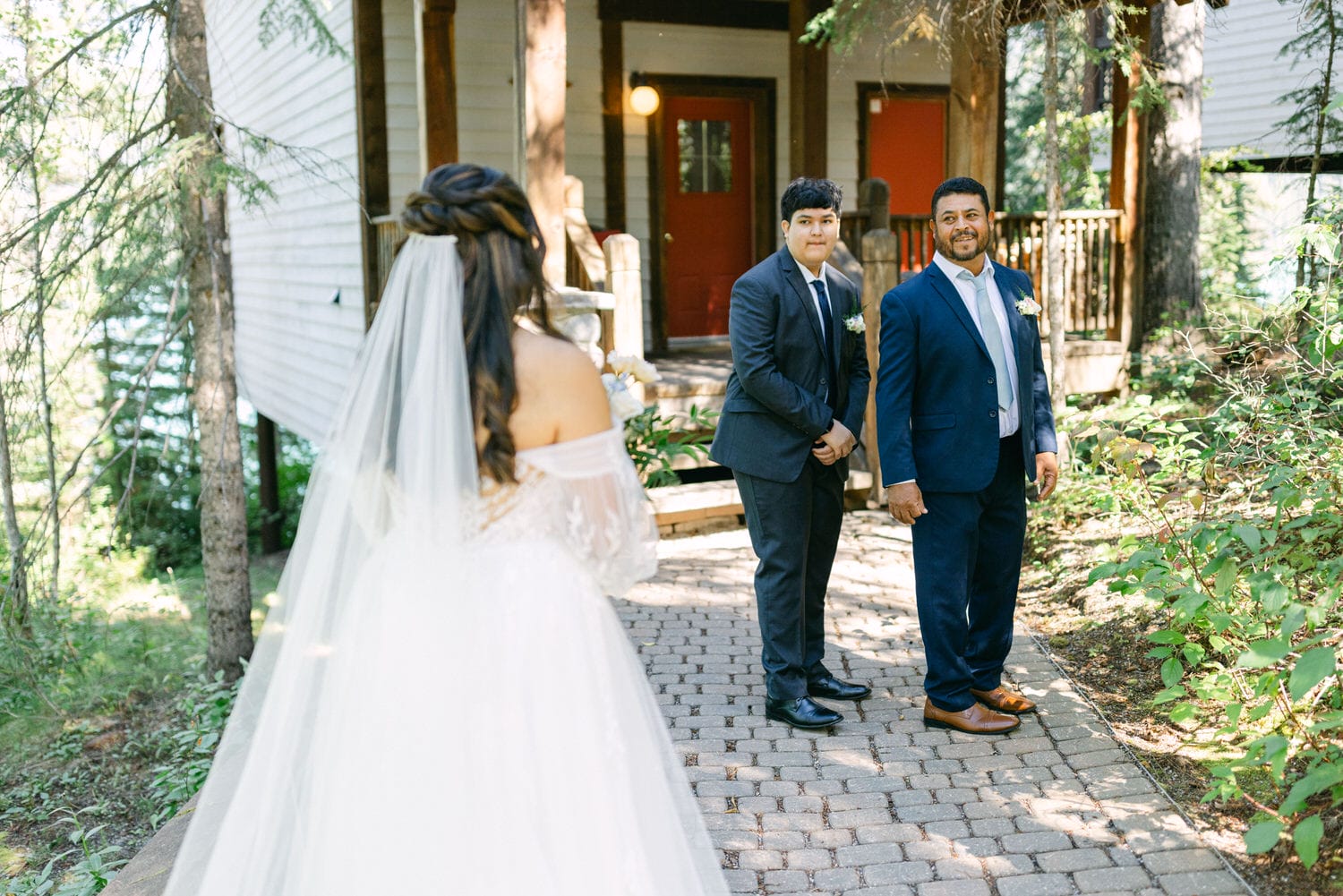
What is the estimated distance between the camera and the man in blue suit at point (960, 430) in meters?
4.21

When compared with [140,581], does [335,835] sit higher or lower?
higher

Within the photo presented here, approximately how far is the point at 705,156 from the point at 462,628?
9321 mm

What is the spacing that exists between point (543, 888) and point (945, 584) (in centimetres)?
228

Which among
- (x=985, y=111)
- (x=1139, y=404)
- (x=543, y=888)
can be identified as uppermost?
(x=985, y=111)

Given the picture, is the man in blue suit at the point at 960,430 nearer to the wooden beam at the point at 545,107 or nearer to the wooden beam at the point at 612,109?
the wooden beam at the point at 545,107

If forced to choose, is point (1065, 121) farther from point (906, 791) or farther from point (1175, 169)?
point (906, 791)

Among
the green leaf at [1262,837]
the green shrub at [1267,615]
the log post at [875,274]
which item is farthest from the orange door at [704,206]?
the green leaf at [1262,837]

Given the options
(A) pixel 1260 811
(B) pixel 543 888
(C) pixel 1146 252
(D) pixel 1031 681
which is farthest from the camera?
(C) pixel 1146 252

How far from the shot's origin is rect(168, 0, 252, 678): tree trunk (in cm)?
647

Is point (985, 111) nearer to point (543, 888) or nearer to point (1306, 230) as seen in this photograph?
point (1306, 230)

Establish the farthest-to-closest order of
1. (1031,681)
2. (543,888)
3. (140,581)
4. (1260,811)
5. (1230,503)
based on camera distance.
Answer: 1. (140,581)
2. (1230,503)
3. (1031,681)
4. (1260,811)
5. (543,888)

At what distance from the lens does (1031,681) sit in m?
4.96

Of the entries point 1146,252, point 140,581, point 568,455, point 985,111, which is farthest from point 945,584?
point 140,581

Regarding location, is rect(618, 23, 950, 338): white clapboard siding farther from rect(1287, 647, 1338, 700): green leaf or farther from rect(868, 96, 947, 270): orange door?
rect(1287, 647, 1338, 700): green leaf
